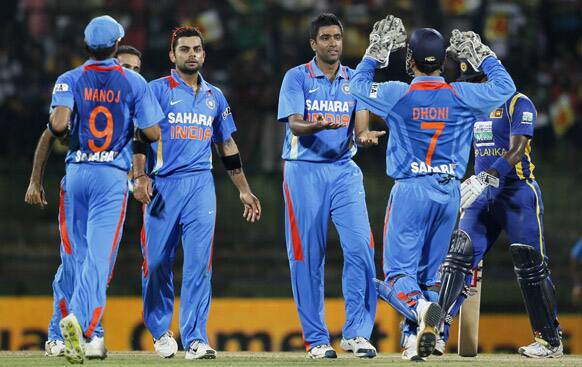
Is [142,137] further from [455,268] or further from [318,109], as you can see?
[455,268]

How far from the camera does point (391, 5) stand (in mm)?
15359

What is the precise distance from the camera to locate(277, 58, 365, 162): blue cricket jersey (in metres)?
7.88

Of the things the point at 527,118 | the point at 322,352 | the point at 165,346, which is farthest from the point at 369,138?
the point at 165,346

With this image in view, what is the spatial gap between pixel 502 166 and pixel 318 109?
1.34m

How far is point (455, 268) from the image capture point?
26.0 feet

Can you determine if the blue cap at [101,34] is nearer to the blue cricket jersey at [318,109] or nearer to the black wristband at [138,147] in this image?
the black wristband at [138,147]

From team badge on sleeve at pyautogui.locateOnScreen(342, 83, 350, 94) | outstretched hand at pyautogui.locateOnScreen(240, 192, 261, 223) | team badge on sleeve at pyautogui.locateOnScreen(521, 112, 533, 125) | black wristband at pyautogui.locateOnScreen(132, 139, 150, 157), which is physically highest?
team badge on sleeve at pyautogui.locateOnScreen(342, 83, 350, 94)

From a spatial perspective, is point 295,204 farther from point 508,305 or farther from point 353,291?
point 508,305

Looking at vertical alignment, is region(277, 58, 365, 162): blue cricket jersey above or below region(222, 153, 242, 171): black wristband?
above

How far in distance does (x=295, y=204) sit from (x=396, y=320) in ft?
13.8

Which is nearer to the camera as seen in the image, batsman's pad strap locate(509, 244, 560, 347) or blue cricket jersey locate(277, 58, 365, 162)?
blue cricket jersey locate(277, 58, 365, 162)

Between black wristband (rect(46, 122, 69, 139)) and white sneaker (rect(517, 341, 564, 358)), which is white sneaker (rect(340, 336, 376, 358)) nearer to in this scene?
white sneaker (rect(517, 341, 564, 358))

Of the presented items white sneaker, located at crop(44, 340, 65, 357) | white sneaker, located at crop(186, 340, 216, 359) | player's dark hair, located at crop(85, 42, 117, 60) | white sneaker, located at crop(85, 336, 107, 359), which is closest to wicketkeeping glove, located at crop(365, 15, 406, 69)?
player's dark hair, located at crop(85, 42, 117, 60)

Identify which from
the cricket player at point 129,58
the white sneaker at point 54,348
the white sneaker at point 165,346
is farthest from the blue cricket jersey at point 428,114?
the white sneaker at point 54,348
